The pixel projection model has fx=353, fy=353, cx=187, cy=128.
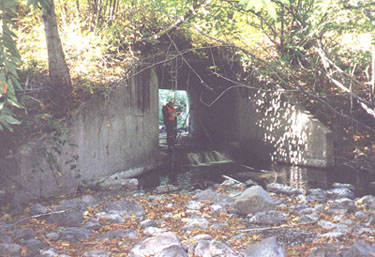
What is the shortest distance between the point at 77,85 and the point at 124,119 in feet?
5.46

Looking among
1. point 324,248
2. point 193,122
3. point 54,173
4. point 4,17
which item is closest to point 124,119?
point 54,173

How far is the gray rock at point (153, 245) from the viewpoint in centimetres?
386

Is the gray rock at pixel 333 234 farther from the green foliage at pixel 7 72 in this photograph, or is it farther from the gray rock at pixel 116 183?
the gray rock at pixel 116 183

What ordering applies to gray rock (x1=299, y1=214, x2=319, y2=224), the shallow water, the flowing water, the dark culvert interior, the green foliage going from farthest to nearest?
the dark culvert interior < the flowing water < the shallow water < gray rock (x1=299, y1=214, x2=319, y2=224) < the green foliage

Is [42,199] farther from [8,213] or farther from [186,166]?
[186,166]

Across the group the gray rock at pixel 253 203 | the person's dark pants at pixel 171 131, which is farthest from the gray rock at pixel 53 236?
the person's dark pants at pixel 171 131

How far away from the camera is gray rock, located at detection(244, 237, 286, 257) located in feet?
12.0

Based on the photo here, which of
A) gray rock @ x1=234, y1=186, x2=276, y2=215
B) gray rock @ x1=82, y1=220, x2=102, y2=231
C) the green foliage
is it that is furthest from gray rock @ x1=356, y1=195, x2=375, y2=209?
the green foliage

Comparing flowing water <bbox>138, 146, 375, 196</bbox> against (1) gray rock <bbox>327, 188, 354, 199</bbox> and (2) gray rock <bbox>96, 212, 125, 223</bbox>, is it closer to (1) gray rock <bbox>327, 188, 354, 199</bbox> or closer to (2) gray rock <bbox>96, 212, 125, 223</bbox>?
(1) gray rock <bbox>327, 188, 354, 199</bbox>

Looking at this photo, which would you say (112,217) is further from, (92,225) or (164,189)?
(164,189)

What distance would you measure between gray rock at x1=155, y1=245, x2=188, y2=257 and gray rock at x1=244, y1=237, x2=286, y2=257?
679 millimetres

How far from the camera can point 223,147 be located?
48.8 feet

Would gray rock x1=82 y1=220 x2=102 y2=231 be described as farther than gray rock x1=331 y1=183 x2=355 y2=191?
No

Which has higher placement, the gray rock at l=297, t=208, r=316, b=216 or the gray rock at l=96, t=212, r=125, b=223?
the gray rock at l=96, t=212, r=125, b=223
